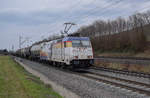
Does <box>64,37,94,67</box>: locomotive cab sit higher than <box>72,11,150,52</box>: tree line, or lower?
lower

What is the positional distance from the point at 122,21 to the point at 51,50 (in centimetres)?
5823

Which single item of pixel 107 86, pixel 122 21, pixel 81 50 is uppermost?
pixel 122 21

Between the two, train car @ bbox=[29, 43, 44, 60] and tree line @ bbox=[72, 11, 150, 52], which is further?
tree line @ bbox=[72, 11, 150, 52]

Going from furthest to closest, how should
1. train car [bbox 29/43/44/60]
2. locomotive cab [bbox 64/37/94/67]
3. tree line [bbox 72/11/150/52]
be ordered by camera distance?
tree line [bbox 72/11/150/52] → train car [bbox 29/43/44/60] → locomotive cab [bbox 64/37/94/67]

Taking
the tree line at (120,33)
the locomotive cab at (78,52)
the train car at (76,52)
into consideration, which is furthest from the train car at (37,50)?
the tree line at (120,33)

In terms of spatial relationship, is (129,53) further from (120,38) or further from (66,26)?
(66,26)

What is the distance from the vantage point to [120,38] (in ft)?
187

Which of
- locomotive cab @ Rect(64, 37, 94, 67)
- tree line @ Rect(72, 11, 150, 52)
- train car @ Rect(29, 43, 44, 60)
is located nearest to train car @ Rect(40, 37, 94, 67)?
locomotive cab @ Rect(64, 37, 94, 67)

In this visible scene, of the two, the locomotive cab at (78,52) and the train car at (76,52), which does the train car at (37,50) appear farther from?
the locomotive cab at (78,52)

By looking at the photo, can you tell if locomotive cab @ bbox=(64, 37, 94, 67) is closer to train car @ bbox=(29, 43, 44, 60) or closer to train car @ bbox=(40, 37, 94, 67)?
train car @ bbox=(40, 37, 94, 67)

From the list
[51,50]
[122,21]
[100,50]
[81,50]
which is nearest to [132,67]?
[81,50]

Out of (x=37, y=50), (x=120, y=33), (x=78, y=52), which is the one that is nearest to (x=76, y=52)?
(x=78, y=52)

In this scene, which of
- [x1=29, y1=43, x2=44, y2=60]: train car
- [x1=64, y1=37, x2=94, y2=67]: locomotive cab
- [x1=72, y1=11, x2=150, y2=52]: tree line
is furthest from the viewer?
[x1=72, y1=11, x2=150, y2=52]: tree line

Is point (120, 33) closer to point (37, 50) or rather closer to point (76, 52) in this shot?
point (37, 50)
